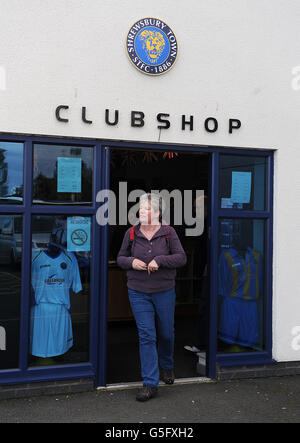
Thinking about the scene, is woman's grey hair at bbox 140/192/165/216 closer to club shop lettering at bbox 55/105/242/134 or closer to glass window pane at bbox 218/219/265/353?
club shop lettering at bbox 55/105/242/134

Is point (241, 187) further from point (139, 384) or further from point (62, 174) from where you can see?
point (139, 384)

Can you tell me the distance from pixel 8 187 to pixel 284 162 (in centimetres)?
298

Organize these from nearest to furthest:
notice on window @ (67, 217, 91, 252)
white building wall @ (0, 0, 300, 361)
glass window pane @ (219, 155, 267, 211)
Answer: white building wall @ (0, 0, 300, 361) < notice on window @ (67, 217, 91, 252) < glass window pane @ (219, 155, 267, 211)

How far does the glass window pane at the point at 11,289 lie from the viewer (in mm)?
4965

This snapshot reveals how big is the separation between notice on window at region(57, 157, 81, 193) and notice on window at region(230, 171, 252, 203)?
1.73 metres

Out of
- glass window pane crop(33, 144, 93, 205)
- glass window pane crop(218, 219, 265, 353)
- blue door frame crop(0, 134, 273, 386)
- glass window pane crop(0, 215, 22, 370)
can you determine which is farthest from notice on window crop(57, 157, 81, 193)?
glass window pane crop(218, 219, 265, 353)

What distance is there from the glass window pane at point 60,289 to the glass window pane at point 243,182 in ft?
5.15

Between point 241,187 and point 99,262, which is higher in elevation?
point 241,187

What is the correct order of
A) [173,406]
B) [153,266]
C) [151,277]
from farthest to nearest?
[151,277]
[153,266]
[173,406]

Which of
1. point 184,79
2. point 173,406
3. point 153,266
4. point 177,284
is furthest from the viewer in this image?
point 177,284

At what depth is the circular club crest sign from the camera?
5250 mm

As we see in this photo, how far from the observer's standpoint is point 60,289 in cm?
524

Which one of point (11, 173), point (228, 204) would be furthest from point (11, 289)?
point (228, 204)

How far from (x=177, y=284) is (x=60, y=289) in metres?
3.75
